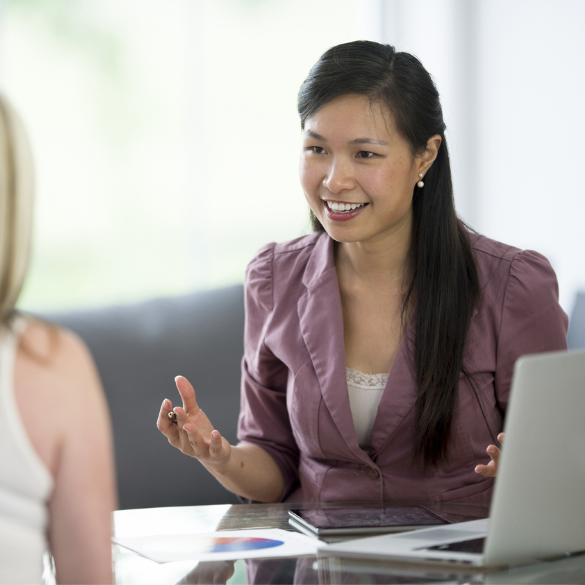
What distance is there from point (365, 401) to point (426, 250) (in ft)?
1.06

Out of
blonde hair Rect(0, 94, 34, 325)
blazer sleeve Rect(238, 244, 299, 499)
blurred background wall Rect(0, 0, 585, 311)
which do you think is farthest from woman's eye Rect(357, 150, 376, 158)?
blurred background wall Rect(0, 0, 585, 311)

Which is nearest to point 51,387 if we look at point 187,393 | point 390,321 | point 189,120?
point 187,393

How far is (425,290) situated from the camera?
1416 millimetres

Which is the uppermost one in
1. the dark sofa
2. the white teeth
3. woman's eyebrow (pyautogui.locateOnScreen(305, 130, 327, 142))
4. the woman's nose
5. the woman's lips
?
woman's eyebrow (pyautogui.locateOnScreen(305, 130, 327, 142))

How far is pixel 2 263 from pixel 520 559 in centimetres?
69

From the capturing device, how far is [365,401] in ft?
4.59

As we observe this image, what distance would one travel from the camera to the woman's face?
132 centimetres

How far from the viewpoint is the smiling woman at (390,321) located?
133cm

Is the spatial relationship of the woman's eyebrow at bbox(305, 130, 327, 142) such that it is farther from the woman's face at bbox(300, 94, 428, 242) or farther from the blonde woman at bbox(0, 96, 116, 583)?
the blonde woman at bbox(0, 96, 116, 583)

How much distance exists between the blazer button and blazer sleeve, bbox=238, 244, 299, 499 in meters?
0.23

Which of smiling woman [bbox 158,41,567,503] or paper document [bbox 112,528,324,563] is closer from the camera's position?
paper document [bbox 112,528,324,563]

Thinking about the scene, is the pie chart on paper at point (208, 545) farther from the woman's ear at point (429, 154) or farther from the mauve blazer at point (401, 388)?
the woman's ear at point (429, 154)

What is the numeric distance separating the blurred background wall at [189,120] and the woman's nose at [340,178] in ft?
5.01

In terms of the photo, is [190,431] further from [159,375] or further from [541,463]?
[159,375]
